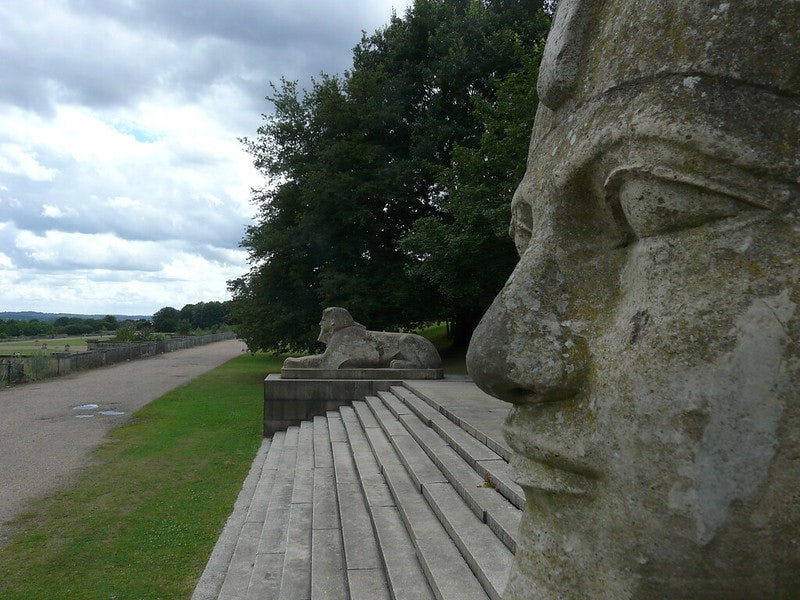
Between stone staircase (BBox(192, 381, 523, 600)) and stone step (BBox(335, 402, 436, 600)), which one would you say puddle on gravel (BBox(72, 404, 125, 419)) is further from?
stone step (BBox(335, 402, 436, 600))

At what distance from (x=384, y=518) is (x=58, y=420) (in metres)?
11.2

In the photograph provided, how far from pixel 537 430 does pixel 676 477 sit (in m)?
0.40

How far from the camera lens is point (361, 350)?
1371 centimetres

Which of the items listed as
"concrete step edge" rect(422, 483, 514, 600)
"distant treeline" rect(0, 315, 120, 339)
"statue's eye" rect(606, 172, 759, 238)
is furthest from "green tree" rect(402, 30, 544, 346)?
"distant treeline" rect(0, 315, 120, 339)

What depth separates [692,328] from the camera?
58.0 inches

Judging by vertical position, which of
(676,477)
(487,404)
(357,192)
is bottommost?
(487,404)

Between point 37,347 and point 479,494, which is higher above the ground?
point 37,347

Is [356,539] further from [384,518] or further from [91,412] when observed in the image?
[91,412]

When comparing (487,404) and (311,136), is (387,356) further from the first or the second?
(311,136)

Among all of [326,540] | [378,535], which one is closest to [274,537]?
[326,540]

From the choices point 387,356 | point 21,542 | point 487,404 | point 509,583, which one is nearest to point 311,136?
point 387,356

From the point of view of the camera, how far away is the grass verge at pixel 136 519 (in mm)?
5605

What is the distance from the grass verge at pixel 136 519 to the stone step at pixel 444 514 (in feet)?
6.65

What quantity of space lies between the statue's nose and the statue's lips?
107mm
